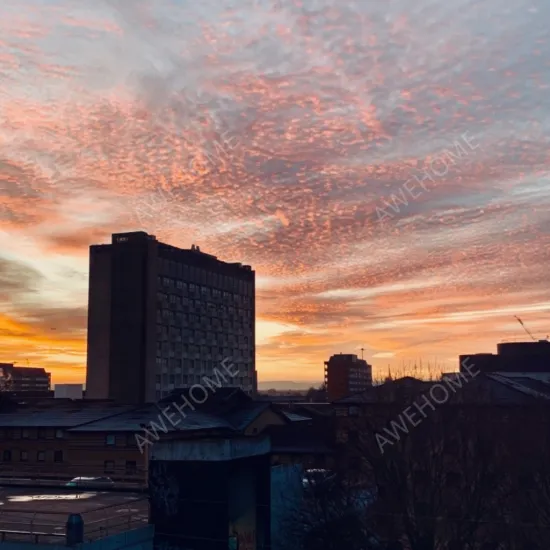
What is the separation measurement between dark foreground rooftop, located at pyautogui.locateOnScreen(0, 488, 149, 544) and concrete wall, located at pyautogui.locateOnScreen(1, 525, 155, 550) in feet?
0.96

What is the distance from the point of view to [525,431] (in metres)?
34.6

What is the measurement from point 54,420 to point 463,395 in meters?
32.9

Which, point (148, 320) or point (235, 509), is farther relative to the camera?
point (148, 320)

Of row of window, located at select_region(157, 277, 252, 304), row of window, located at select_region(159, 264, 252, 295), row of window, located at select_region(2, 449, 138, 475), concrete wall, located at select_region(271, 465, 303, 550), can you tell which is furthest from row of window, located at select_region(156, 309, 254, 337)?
concrete wall, located at select_region(271, 465, 303, 550)

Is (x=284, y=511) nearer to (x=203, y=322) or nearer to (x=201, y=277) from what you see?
(x=201, y=277)

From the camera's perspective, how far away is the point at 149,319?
11088 cm

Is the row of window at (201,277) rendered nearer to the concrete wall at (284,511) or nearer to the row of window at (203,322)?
the row of window at (203,322)

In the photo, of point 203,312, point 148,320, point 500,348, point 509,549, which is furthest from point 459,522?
point 203,312

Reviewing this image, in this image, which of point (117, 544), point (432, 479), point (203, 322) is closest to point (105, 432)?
point (432, 479)

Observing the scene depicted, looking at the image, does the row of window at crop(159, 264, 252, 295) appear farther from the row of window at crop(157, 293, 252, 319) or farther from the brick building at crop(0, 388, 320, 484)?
the brick building at crop(0, 388, 320, 484)

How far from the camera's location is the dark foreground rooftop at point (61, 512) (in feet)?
68.9

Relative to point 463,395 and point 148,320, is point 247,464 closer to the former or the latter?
point 463,395

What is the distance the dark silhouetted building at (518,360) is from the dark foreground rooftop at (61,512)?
5988 cm

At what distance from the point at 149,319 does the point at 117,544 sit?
9088 centimetres
